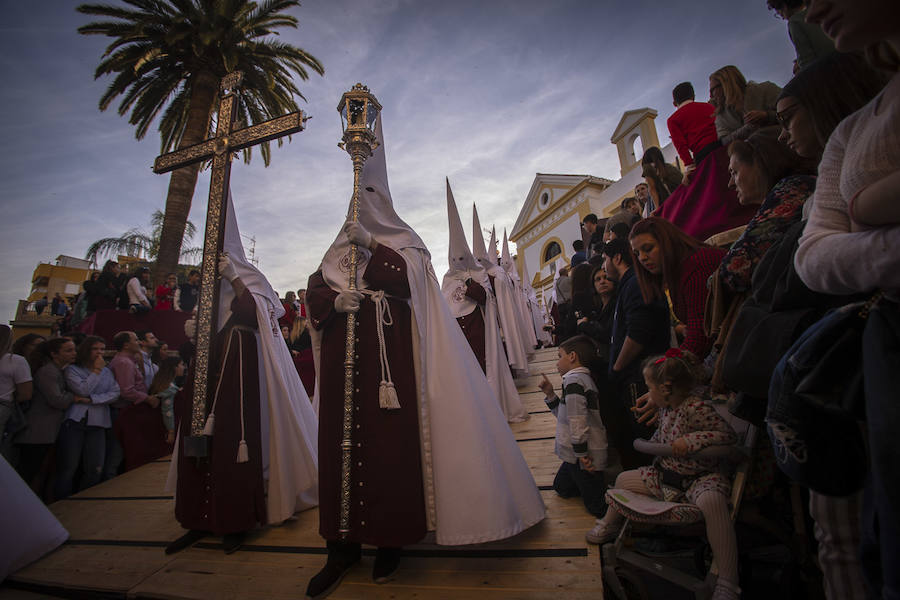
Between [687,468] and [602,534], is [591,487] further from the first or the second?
[687,468]

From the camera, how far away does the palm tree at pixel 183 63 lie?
10.1m

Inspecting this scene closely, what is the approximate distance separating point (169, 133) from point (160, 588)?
1320 centimetres

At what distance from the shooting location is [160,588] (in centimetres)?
238

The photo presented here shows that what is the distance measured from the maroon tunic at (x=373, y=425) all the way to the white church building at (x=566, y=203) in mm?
15098

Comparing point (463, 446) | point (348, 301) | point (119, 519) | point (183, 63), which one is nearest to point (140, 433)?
point (119, 519)

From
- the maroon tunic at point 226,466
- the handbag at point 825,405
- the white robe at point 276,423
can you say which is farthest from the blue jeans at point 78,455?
the handbag at point 825,405

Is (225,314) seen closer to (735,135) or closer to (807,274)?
→ (807,274)

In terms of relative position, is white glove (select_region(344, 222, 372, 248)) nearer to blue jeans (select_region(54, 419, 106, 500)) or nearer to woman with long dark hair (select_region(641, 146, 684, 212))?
woman with long dark hair (select_region(641, 146, 684, 212))

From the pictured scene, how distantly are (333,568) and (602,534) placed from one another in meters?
1.37

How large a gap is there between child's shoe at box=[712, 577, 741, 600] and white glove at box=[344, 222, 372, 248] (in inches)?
91.6

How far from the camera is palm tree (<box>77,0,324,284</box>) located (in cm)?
1008

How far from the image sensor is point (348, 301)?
242 cm

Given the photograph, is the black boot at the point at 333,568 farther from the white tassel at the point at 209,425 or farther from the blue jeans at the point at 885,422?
the blue jeans at the point at 885,422

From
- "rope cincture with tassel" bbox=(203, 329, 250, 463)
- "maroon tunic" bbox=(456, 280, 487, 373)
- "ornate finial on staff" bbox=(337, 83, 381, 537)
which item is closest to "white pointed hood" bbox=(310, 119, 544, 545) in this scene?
"ornate finial on staff" bbox=(337, 83, 381, 537)
